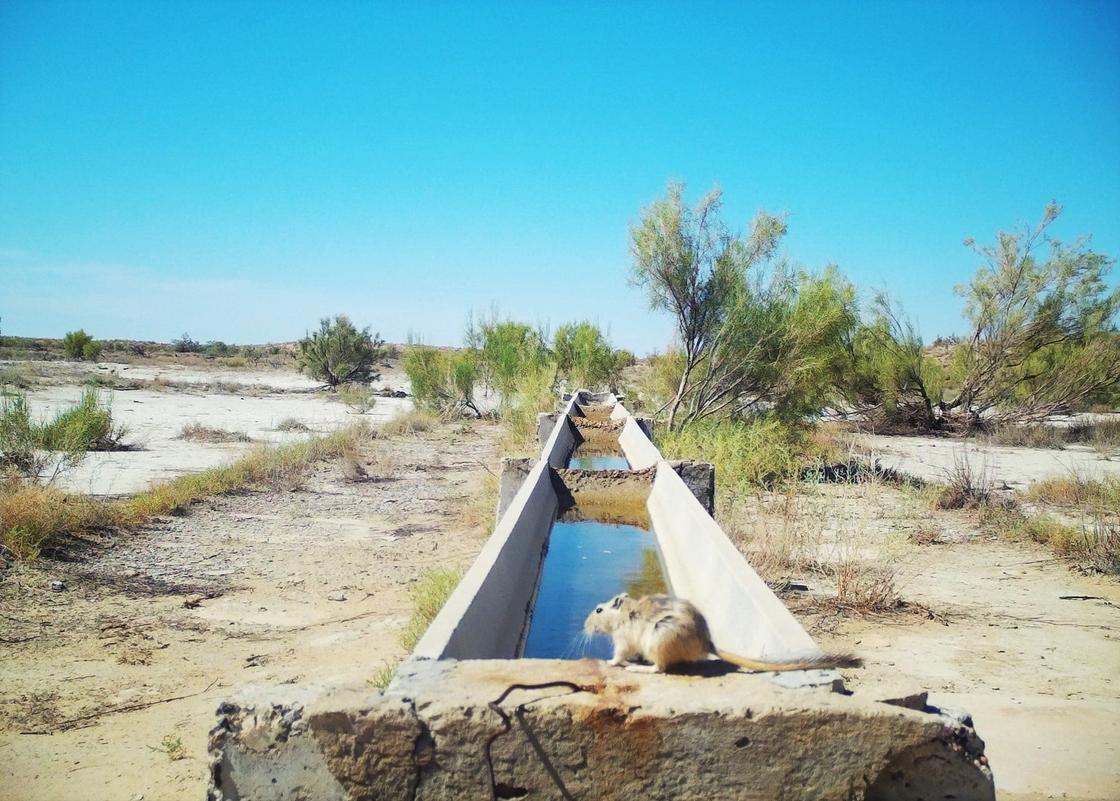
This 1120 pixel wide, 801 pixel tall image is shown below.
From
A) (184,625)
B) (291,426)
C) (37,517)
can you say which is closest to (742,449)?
(184,625)

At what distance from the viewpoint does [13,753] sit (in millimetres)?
4559

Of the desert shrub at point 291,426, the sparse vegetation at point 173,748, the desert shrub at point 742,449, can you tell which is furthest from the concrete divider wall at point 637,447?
the desert shrub at point 291,426

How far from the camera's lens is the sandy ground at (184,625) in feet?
15.0

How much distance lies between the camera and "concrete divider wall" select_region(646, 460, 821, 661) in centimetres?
366

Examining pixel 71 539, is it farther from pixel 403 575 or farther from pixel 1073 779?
pixel 1073 779

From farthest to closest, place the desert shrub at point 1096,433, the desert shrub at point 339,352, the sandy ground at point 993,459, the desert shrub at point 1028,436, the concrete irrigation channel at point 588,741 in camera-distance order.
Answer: the desert shrub at point 339,352 → the desert shrub at point 1028,436 → the desert shrub at point 1096,433 → the sandy ground at point 993,459 → the concrete irrigation channel at point 588,741

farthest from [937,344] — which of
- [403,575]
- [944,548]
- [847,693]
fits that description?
[847,693]

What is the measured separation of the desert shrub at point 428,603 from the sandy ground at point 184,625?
0.21 metres

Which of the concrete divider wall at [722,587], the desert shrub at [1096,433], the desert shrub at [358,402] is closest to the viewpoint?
the concrete divider wall at [722,587]

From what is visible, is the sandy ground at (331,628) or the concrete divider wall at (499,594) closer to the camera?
the concrete divider wall at (499,594)

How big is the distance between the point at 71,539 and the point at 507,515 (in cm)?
560

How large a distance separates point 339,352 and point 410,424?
17065 millimetres

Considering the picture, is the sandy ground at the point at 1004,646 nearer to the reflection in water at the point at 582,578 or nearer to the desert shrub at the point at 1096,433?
the reflection in water at the point at 582,578

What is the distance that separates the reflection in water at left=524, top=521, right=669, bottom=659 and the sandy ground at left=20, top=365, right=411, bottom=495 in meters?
7.80
